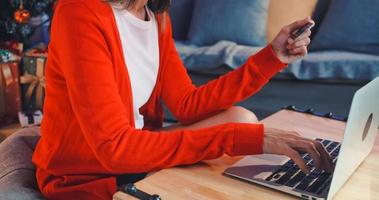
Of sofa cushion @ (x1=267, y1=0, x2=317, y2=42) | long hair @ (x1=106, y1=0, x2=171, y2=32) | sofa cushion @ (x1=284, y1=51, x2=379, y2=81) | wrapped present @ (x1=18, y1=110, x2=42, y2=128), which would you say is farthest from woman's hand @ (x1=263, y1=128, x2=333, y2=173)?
sofa cushion @ (x1=267, y1=0, x2=317, y2=42)

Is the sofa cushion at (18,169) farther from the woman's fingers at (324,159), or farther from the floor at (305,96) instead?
the floor at (305,96)

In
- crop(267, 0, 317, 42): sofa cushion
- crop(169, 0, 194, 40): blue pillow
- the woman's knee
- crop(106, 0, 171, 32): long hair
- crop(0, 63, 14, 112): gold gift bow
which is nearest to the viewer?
the woman's knee

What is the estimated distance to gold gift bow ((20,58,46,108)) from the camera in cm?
206

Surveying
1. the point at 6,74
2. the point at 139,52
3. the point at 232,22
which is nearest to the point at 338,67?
the point at 232,22

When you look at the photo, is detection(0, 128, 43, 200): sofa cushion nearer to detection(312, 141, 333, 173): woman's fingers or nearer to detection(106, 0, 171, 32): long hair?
detection(106, 0, 171, 32): long hair

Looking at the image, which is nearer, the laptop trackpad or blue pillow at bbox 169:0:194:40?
the laptop trackpad

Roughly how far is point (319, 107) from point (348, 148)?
141 centimetres

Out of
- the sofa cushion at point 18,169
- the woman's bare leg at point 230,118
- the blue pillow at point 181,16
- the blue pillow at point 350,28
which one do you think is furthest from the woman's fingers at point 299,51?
the blue pillow at point 181,16

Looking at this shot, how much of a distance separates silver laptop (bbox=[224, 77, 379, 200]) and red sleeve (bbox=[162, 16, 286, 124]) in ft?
0.87

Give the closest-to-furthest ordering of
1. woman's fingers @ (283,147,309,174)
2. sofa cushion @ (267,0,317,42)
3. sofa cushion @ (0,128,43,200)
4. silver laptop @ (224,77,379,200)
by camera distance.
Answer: silver laptop @ (224,77,379,200)
woman's fingers @ (283,147,309,174)
sofa cushion @ (0,128,43,200)
sofa cushion @ (267,0,317,42)

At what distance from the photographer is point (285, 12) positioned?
96.6 inches

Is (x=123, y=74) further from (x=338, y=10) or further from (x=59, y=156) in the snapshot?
(x=338, y=10)

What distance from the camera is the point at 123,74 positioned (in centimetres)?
97

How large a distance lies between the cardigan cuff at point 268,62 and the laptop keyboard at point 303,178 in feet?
0.91
